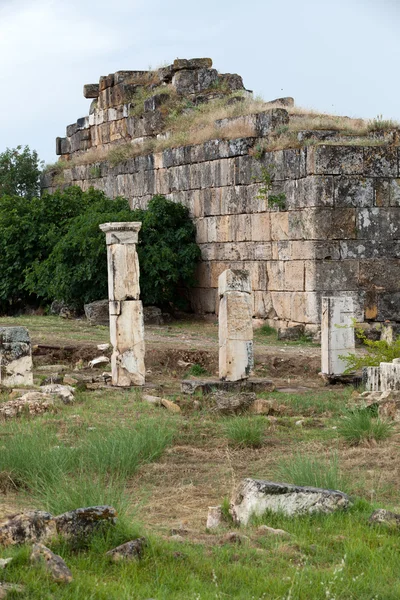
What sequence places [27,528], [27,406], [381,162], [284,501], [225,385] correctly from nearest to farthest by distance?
[27,528] < [284,501] < [27,406] < [225,385] < [381,162]

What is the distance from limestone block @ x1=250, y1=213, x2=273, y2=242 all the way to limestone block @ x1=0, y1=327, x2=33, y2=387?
22.8ft

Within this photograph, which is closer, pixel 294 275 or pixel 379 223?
pixel 379 223

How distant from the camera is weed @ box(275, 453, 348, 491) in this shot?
7859 millimetres

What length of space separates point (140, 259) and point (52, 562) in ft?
49.2

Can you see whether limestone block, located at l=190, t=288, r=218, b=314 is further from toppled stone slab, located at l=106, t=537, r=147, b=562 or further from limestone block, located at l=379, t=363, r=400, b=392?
toppled stone slab, located at l=106, t=537, r=147, b=562

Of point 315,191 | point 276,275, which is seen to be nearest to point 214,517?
point 315,191

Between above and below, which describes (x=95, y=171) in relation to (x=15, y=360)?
above

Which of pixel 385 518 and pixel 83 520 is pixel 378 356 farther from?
pixel 83 520

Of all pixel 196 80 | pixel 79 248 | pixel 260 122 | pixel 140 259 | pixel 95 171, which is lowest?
pixel 140 259

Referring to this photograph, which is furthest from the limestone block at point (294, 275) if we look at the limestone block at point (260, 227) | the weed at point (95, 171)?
the weed at point (95, 171)

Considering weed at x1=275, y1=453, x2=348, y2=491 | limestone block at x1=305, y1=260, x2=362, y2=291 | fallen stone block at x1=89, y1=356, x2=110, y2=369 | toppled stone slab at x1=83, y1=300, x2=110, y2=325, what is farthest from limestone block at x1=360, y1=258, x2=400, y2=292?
weed at x1=275, y1=453, x2=348, y2=491

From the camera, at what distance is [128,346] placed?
44.7 ft

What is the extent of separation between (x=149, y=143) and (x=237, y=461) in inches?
585

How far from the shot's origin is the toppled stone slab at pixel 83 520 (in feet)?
20.6
